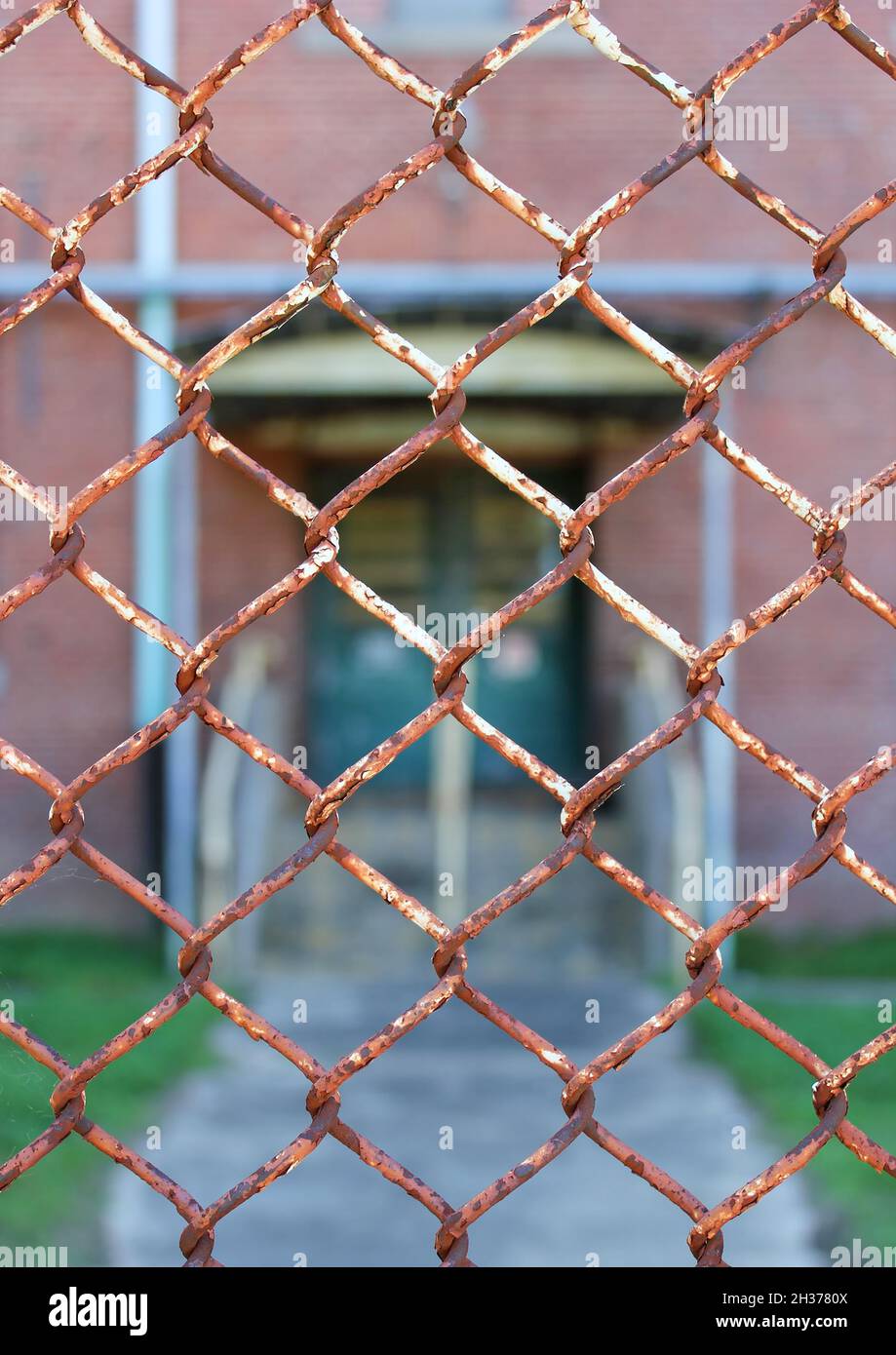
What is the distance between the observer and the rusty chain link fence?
0.99 metres

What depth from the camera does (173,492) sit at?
8.12 metres

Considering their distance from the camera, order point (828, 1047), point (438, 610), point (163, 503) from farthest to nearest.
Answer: point (438, 610) → point (163, 503) → point (828, 1047)

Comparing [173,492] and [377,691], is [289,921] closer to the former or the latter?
[377,691]

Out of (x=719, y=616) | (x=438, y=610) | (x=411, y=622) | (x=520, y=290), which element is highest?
(x=520, y=290)

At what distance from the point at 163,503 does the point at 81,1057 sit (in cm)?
399

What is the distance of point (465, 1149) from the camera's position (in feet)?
16.3

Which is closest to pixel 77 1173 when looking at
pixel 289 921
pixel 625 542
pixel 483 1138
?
pixel 483 1138

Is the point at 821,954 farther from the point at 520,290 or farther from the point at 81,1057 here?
the point at 81,1057

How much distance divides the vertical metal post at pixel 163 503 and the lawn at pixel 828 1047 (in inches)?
132

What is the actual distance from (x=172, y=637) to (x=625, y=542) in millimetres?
7641

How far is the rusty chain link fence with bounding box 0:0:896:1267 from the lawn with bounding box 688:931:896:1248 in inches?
129

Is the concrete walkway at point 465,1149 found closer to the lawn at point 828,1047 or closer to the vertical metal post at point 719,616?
the lawn at point 828,1047

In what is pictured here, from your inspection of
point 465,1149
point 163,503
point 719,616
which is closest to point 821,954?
point 719,616

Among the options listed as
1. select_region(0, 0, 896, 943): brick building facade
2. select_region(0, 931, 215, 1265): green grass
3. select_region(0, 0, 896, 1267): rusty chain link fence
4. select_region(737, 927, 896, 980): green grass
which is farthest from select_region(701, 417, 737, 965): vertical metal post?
select_region(0, 0, 896, 1267): rusty chain link fence
